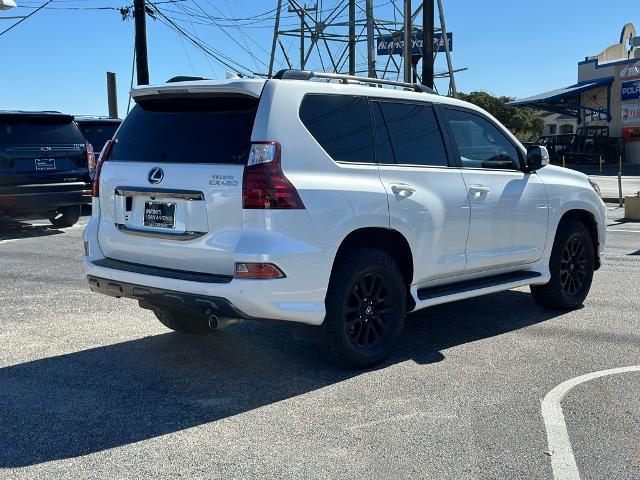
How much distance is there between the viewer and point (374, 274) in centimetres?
495

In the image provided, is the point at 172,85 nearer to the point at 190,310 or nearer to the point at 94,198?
the point at 94,198

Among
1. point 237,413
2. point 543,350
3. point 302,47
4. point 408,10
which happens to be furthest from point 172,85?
point 302,47

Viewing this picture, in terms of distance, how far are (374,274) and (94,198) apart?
6.91 ft

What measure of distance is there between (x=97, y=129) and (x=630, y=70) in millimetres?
31181

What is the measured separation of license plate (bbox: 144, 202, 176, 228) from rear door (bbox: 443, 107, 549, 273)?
2344mm

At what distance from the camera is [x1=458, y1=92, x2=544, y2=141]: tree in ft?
222

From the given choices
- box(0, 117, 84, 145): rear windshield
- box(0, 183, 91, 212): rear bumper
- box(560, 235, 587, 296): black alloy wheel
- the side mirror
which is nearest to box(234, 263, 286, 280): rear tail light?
the side mirror

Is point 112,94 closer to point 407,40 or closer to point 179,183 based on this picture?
point 407,40

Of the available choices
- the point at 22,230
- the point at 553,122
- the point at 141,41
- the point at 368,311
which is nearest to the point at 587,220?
the point at 368,311

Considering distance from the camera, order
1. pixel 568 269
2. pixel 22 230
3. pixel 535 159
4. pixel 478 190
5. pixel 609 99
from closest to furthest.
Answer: pixel 478 190, pixel 535 159, pixel 568 269, pixel 22 230, pixel 609 99

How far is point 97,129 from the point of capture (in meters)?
15.8

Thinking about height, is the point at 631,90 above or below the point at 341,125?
above

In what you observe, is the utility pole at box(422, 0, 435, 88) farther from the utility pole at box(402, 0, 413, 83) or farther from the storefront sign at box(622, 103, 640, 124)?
the storefront sign at box(622, 103, 640, 124)

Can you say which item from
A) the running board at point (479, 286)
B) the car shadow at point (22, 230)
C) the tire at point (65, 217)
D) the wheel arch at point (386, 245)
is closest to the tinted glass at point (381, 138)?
the wheel arch at point (386, 245)
